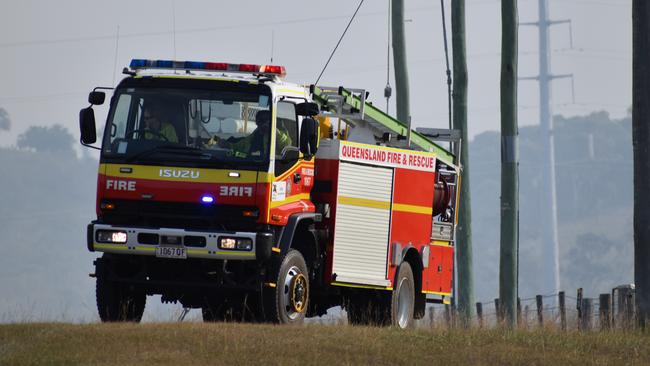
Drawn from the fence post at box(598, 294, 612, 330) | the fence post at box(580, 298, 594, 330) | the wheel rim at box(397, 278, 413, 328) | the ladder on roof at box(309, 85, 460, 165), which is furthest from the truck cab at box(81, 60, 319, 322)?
the fence post at box(580, 298, 594, 330)

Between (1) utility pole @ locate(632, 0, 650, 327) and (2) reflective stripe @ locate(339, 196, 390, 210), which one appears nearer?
(2) reflective stripe @ locate(339, 196, 390, 210)

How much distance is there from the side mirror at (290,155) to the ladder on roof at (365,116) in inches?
52.9

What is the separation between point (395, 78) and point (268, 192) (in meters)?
19.2

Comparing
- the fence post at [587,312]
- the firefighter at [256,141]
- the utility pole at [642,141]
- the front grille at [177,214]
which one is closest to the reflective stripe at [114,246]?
the front grille at [177,214]

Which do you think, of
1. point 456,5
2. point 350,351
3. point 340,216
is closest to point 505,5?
point 456,5

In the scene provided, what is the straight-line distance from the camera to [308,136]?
58.3ft

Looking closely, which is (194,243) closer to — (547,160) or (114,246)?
(114,246)

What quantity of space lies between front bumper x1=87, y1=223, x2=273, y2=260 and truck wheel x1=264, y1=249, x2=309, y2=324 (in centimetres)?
48

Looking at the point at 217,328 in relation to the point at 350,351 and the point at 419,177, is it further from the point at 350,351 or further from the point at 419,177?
the point at 419,177

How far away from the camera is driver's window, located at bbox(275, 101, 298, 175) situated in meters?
17.7

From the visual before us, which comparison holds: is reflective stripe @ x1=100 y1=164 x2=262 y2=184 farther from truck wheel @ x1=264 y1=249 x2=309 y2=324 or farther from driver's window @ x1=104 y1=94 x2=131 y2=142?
truck wheel @ x1=264 y1=249 x2=309 y2=324

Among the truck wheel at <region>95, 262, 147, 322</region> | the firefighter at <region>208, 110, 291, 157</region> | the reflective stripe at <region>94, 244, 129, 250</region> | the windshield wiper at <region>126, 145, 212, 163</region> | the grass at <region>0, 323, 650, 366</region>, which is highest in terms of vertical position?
the firefighter at <region>208, 110, 291, 157</region>

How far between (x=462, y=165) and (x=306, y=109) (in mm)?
14639

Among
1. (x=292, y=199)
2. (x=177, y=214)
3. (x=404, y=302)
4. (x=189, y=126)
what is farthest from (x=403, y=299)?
(x=189, y=126)
